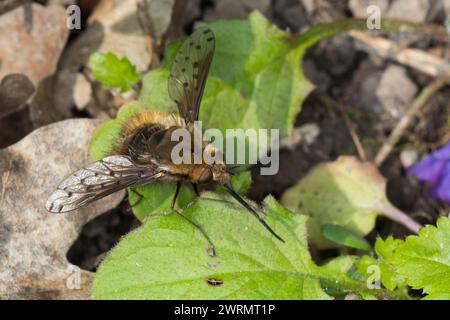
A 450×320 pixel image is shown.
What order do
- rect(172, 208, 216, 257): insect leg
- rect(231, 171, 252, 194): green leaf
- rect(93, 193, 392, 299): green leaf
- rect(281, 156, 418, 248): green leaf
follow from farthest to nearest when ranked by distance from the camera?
rect(281, 156, 418, 248): green leaf < rect(231, 171, 252, 194): green leaf < rect(172, 208, 216, 257): insect leg < rect(93, 193, 392, 299): green leaf

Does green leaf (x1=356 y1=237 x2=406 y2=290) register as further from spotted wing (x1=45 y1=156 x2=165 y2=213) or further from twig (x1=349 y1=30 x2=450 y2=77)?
twig (x1=349 y1=30 x2=450 y2=77)

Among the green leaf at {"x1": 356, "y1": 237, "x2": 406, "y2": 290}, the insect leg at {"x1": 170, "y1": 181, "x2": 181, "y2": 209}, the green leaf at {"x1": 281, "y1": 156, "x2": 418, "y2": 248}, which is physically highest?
the insect leg at {"x1": 170, "y1": 181, "x2": 181, "y2": 209}

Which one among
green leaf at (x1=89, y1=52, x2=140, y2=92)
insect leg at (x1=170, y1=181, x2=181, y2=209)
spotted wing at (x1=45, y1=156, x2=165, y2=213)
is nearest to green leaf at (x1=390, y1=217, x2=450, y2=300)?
insect leg at (x1=170, y1=181, x2=181, y2=209)

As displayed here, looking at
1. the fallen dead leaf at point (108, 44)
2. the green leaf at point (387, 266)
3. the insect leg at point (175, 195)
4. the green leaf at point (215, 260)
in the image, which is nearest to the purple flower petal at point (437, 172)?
the green leaf at point (387, 266)

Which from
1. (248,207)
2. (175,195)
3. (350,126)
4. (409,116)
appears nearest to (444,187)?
(409,116)

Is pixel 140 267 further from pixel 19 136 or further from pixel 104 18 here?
pixel 104 18

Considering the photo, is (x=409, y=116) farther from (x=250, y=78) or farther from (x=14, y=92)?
(x=14, y=92)

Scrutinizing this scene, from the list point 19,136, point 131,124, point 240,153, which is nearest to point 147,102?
point 131,124
